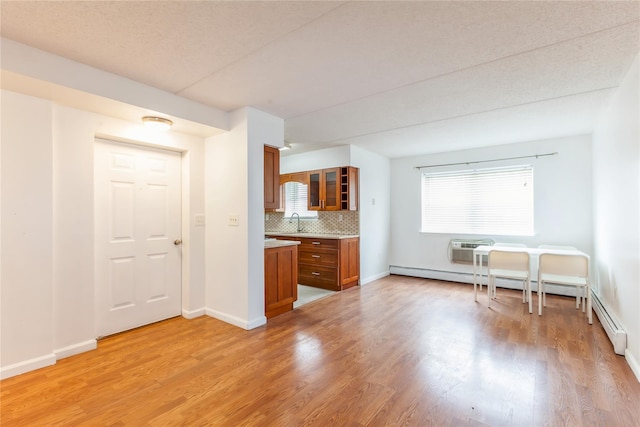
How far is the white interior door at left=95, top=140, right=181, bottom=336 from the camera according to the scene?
3.00 metres

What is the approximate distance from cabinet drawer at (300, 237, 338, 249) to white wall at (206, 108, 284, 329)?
1698mm

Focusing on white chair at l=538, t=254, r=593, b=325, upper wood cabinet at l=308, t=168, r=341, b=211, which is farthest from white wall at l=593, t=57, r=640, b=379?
upper wood cabinet at l=308, t=168, r=341, b=211

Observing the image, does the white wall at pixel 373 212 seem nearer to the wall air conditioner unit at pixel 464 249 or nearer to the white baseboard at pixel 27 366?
the wall air conditioner unit at pixel 464 249

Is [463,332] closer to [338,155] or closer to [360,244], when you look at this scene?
[360,244]

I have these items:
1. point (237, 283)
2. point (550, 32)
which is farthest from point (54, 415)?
point (550, 32)

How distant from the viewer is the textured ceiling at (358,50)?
1736mm

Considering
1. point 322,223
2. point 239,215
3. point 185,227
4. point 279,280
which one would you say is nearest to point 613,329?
point 279,280

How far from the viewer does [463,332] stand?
3133 mm

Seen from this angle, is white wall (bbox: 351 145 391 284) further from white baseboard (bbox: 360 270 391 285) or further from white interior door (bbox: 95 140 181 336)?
white interior door (bbox: 95 140 181 336)

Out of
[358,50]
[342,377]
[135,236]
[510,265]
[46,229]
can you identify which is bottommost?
[342,377]

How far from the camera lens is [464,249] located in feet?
17.3

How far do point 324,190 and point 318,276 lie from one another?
5.02 ft

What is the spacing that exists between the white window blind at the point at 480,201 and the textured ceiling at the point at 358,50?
1.61 metres

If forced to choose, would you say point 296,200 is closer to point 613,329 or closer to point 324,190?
point 324,190
